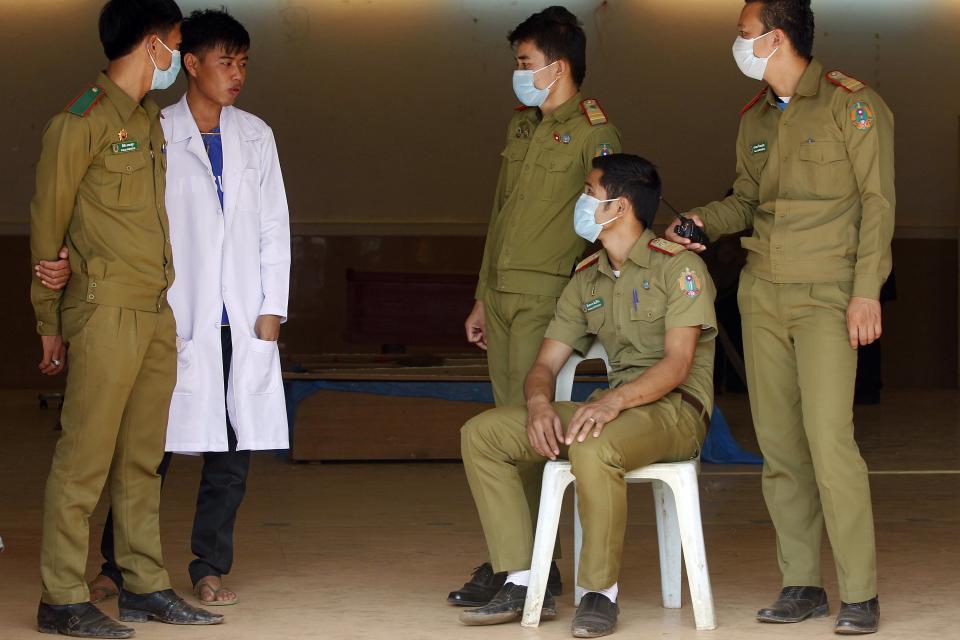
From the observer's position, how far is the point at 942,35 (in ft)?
34.2

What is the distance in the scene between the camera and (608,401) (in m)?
3.36

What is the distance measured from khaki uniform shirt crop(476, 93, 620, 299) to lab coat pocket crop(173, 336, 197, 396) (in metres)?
0.88

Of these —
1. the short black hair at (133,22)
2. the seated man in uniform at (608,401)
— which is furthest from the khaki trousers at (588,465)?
the short black hair at (133,22)

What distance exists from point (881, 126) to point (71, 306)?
6.72ft

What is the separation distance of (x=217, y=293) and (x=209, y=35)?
70cm

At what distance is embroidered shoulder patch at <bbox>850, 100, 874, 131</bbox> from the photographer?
3357mm

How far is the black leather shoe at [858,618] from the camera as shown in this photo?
3.24m

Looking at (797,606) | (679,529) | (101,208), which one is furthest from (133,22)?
(797,606)

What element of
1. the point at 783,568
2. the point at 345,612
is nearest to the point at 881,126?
the point at 783,568

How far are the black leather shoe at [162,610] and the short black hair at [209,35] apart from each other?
1.44 metres

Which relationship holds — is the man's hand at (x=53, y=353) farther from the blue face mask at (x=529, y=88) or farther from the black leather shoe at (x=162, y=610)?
the blue face mask at (x=529, y=88)

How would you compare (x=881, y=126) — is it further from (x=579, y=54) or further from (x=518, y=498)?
(x=518, y=498)

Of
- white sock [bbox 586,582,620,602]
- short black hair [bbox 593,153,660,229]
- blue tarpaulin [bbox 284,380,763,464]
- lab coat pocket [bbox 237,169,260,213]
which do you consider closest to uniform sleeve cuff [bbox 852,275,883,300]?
short black hair [bbox 593,153,660,229]

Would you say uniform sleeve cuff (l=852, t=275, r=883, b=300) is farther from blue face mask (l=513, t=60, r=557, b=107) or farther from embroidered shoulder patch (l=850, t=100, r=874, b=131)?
blue face mask (l=513, t=60, r=557, b=107)
